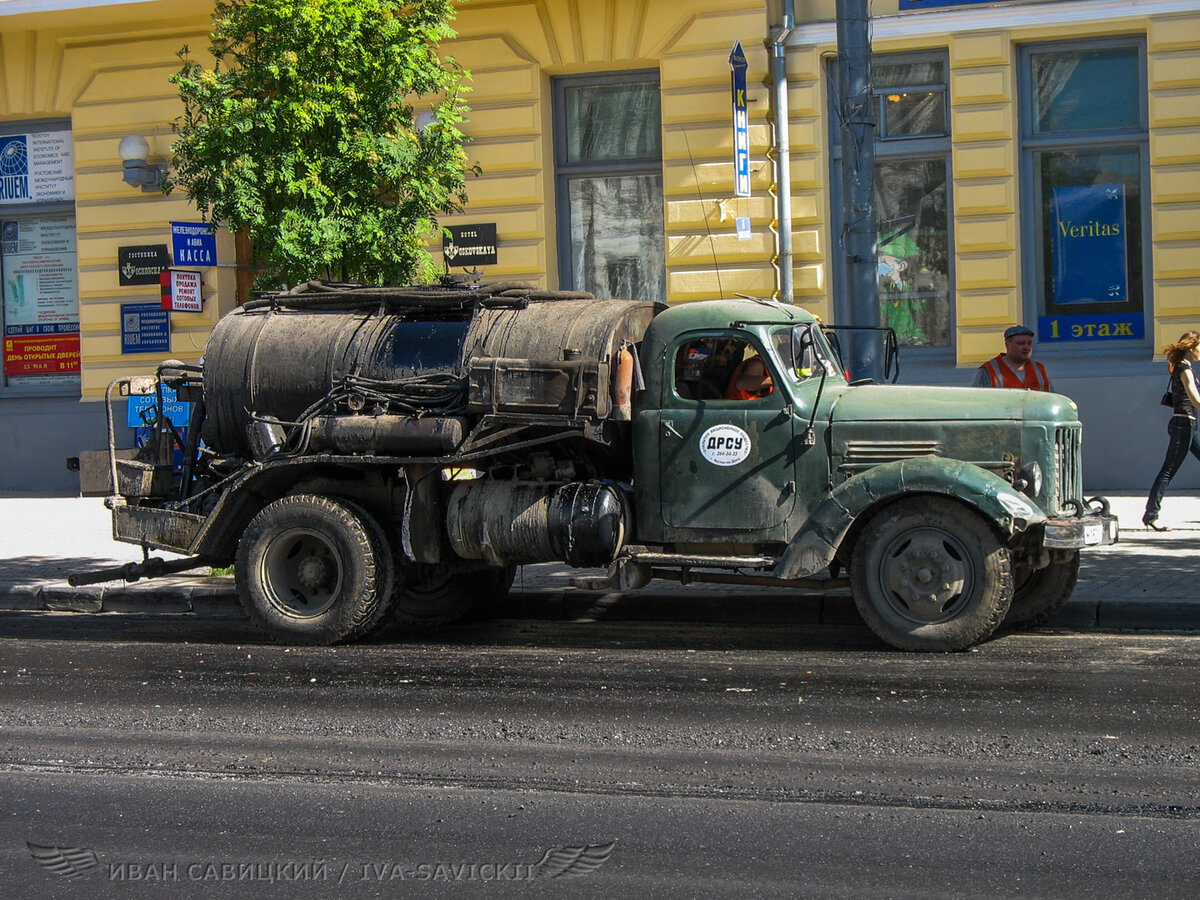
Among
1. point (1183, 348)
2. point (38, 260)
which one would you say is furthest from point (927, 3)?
point (38, 260)

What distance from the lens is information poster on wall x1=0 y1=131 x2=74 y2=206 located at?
1800 cm

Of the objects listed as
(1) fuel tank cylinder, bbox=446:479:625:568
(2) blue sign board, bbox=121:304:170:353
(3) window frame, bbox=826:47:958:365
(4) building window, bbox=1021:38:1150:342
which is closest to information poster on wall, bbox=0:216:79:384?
(2) blue sign board, bbox=121:304:170:353

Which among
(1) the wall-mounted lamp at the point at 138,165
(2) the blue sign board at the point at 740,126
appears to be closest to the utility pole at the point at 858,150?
(2) the blue sign board at the point at 740,126

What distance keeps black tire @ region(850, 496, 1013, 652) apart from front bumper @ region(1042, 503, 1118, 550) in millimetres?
279

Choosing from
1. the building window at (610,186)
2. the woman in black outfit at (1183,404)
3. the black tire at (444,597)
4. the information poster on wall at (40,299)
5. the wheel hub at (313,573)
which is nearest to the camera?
the wheel hub at (313,573)

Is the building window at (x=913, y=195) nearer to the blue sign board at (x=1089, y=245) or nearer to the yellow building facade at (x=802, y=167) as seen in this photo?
the yellow building facade at (x=802, y=167)

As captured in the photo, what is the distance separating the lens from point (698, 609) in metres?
9.55

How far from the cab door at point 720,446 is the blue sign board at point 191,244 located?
830 cm

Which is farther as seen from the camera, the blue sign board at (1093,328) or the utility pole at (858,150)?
the blue sign board at (1093,328)

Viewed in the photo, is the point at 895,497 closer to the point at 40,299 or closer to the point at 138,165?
the point at 138,165

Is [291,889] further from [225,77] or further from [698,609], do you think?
[225,77]

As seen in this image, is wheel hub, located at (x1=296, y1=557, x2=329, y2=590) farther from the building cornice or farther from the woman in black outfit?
the building cornice

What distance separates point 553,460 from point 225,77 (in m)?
4.79

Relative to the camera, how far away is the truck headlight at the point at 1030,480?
7828 mm
